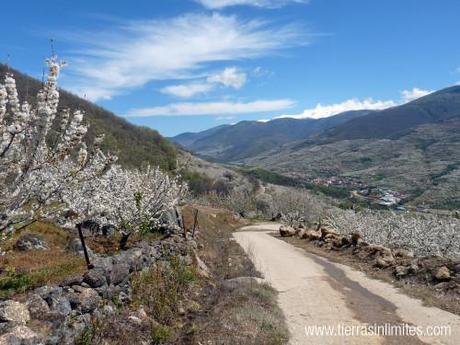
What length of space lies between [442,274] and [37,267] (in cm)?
1546

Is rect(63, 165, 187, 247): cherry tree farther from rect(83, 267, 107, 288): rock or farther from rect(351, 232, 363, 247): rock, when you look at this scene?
rect(351, 232, 363, 247): rock

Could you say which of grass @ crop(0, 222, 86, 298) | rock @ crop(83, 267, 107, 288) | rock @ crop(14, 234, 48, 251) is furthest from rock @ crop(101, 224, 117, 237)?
rock @ crop(83, 267, 107, 288)

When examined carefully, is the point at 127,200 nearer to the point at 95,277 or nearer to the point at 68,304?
the point at 95,277

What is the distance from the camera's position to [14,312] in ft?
28.6

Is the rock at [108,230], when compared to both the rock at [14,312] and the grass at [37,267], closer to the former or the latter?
the grass at [37,267]

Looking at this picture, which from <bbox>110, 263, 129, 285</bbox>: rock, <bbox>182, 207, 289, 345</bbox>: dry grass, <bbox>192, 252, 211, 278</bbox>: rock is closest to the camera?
<bbox>182, 207, 289, 345</bbox>: dry grass

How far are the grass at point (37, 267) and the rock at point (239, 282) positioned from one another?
538cm

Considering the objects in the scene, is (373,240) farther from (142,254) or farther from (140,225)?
(142,254)

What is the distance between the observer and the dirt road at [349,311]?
12914 millimetres

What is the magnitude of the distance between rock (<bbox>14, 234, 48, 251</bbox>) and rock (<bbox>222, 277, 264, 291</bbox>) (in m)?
6.63

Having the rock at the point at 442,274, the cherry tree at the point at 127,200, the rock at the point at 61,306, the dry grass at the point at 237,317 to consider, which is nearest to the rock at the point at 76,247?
the cherry tree at the point at 127,200

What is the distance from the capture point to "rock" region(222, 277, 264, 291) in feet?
56.6

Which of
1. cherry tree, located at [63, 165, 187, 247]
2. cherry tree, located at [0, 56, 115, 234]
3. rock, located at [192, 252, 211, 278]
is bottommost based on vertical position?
rock, located at [192, 252, 211, 278]

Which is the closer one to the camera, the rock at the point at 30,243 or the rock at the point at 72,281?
the rock at the point at 72,281
